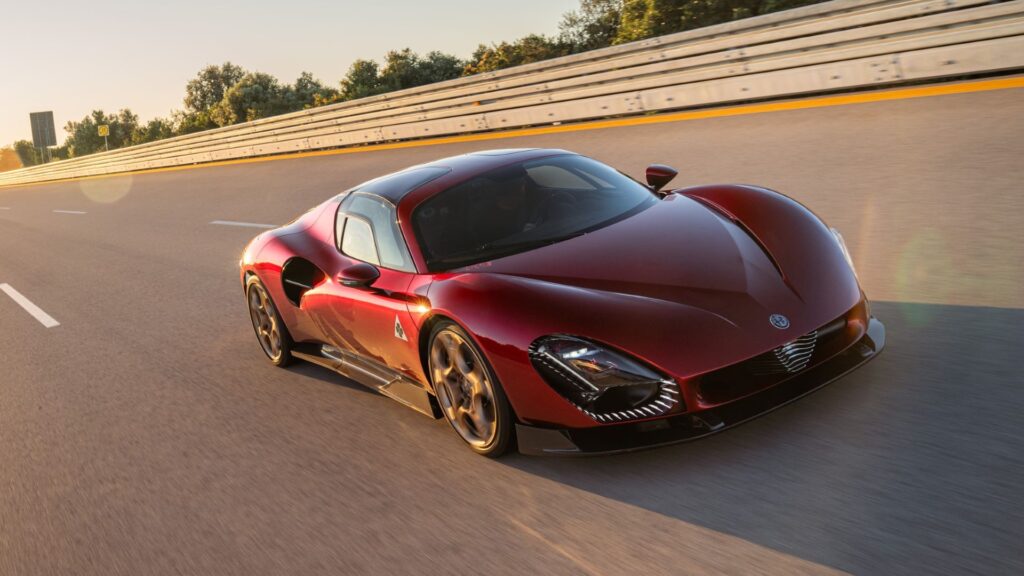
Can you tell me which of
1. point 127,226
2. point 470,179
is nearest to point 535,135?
point 127,226

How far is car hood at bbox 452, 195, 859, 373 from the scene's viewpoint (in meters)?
3.49

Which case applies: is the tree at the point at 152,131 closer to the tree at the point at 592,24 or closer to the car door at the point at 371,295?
the tree at the point at 592,24

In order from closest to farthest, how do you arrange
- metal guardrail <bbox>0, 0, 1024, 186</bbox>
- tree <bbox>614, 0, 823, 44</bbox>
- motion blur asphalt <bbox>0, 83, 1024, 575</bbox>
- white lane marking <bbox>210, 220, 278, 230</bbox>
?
1. motion blur asphalt <bbox>0, 83, 1024, 575</bbox>
2. metal guardrail <bbox>0, 0, 1024, 186</bbox>
3. white lane marking <bbox>210, 220, 278, 230</bbox>
4. tree <bbox>614, 0, 823, 44</bbox>

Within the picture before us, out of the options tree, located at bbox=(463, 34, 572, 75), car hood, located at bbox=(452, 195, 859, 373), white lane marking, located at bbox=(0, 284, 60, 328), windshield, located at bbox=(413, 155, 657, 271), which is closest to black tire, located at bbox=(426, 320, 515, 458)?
car hood, located at bbox=(452, 195, 859, 373)

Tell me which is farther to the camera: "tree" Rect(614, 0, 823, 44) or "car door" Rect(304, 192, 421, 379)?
"tree" Rect(614, 0, 823, 44)

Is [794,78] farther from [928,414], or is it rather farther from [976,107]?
[928,414]

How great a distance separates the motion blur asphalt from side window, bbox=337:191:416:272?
83 cm

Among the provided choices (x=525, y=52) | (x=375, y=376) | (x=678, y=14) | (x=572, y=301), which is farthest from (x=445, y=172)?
(x=525, y=52)

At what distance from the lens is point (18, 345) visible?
26.8 feet

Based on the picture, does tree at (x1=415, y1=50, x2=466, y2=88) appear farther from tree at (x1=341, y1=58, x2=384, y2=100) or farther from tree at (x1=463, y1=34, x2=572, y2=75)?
Answer: tree at (x1=463, y1=34, x2=572, y2=75)

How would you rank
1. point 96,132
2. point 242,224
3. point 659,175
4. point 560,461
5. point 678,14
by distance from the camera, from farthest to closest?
1. point 96,132
2. point 678,14
3. point 242,224
4. point 659,175
5. point 560,461

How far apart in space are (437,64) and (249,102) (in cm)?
1971

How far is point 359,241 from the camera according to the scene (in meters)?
5.22

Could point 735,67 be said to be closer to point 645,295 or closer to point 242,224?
→ point 242,224
